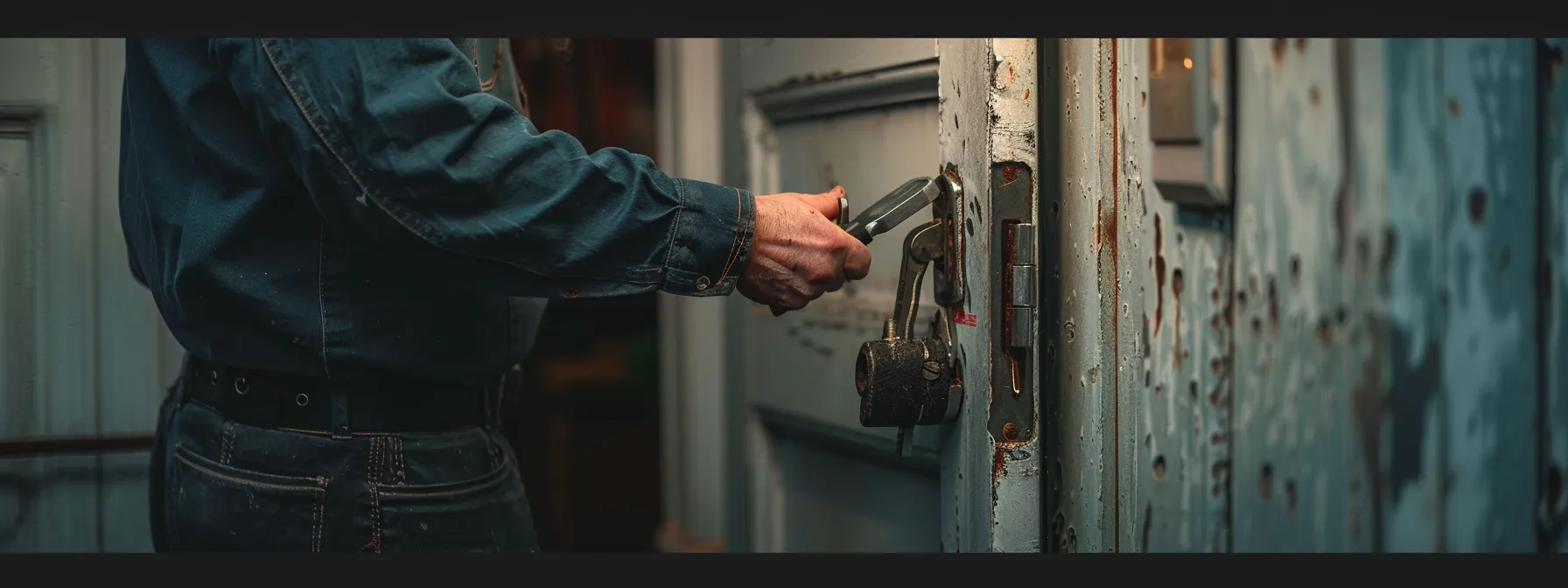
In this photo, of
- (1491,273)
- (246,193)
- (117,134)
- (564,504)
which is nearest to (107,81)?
(117,134)

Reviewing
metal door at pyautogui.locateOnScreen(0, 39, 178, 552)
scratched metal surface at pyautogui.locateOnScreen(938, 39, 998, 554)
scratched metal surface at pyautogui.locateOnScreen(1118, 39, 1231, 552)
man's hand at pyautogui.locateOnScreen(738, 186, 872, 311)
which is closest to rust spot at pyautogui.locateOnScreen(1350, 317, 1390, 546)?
scratched metal surface at pyautogui.locateOnScreen(1118, 39, 1231, 552)

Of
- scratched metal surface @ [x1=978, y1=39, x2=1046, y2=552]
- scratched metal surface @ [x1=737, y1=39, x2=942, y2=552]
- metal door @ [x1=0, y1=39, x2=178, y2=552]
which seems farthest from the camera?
metal door @ [x1=0, y1=39, x2=178, y2=552]

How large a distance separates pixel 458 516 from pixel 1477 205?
2.92ft

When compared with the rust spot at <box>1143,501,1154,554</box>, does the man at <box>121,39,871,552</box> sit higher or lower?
higher

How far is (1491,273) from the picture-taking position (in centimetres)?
63

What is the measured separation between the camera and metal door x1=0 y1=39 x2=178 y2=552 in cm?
149

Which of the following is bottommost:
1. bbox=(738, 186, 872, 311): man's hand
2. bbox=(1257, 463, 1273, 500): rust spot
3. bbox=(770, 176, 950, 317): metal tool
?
bbox=(1257, 463, 1273, 500): rust spot

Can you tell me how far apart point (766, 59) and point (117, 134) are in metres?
0.91

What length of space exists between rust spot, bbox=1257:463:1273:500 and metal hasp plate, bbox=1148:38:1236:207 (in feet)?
0.62

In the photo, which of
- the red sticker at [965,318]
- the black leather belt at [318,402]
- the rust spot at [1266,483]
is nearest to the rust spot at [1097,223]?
the red sticker at [965,318]

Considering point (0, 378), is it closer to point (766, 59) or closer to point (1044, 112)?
point (766, 59)

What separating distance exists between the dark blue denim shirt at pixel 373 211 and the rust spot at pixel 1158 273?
1.11 feet

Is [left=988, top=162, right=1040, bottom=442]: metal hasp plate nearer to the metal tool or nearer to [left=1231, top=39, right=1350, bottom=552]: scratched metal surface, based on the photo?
the metal tool

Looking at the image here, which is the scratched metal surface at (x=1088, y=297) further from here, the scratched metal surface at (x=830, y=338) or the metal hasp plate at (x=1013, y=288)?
the scratched metal surface at (x=830, y=338)
